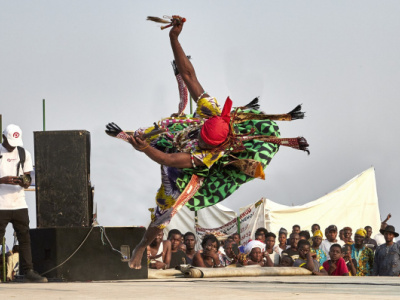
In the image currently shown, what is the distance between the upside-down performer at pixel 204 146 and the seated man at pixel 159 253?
2576 millimetres

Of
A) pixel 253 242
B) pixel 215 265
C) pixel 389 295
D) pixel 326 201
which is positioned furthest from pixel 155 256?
pixel 326 201

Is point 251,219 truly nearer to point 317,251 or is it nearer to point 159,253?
point 317,251

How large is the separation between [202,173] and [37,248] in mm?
2481

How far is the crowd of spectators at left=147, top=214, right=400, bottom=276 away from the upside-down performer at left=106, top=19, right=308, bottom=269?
2.89 meters

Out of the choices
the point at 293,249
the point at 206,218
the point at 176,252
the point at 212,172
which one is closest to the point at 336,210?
the point at 206,218

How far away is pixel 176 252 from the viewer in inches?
425

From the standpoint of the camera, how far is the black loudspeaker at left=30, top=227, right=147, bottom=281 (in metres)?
8.48

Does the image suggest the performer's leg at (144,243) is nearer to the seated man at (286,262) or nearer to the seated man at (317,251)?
the seated man at (286,262)

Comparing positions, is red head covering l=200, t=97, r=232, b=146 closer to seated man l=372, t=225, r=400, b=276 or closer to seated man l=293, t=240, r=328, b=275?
seated man l=293, t=240, r=328, b=275

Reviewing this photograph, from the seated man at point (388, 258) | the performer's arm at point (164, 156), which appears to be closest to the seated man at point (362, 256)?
the seated man at point (388, 258)

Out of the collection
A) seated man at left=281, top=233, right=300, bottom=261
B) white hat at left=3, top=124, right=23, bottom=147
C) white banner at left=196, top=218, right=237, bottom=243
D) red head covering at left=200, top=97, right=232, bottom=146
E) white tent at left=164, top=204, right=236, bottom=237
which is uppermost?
white hat at left=3, top=124, right=23, bottom=147

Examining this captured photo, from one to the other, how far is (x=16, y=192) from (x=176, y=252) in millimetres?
3044

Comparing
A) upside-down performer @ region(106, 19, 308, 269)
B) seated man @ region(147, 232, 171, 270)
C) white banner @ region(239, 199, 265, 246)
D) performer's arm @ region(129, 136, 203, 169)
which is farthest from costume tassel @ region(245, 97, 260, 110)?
white banner @ region(239, 199, 265, 246)

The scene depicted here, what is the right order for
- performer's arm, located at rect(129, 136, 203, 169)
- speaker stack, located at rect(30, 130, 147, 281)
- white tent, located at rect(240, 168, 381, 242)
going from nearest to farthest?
performer's arm, located at rect(129, 136, 203, 169) → speaker stack, located at rect(30, 130, 147, 281) → white tent, located at rect(240, 168, 381, 242)
